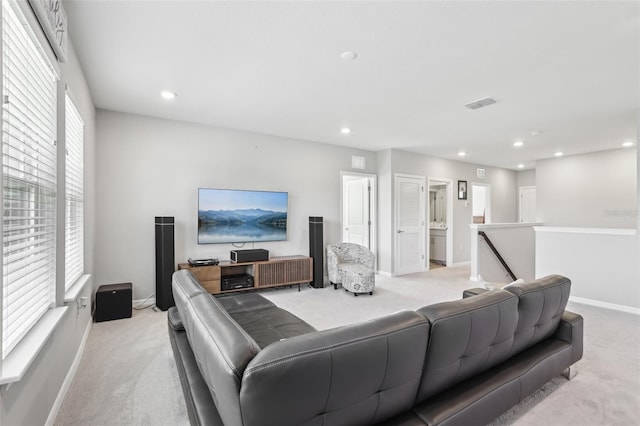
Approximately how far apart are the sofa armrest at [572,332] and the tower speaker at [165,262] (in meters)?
3.84

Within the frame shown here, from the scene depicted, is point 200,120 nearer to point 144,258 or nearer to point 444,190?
point 144,258

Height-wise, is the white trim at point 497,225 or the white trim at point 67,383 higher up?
the white trim at point 497,225

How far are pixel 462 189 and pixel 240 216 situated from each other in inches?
209

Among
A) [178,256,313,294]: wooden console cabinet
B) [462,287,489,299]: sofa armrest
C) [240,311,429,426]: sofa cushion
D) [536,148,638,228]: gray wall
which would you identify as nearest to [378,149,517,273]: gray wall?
[536,148,638,228]: gray wall

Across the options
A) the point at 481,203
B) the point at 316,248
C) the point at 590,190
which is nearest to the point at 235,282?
the point at 316,248

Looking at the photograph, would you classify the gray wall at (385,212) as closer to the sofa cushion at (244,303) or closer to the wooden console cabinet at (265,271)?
the wooden console cabinet at (265,271)

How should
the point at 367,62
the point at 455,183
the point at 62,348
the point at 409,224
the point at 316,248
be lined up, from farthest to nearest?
1. the point at 455,183
2. the point at 409,224
3. the point at 316,248
4. the point at 367,62
5. the point at 62,348

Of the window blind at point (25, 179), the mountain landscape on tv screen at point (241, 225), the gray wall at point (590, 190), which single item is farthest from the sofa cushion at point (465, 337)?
the gray wall at point (590, 190)

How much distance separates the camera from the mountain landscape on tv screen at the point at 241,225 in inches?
171

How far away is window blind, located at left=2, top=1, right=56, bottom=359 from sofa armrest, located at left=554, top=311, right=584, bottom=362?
3.03 metres

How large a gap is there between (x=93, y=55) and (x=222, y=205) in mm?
2320

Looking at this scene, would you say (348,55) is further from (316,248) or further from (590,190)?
(590,190)

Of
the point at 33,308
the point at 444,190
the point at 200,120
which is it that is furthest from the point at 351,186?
the point at 33,308

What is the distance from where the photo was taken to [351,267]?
485cm
